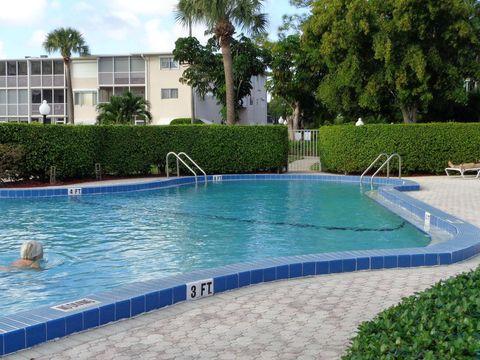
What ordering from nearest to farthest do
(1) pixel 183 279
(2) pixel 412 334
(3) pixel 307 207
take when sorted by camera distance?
(2) pixel 412 334
(1) pixel 183 279
(3) pixel 307 207

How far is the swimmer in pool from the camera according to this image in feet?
24.8

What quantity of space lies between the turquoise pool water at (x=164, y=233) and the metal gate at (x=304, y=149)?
33.7ft

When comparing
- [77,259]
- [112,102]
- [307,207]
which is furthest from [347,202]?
[112,102]

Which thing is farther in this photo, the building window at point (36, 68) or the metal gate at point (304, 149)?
the building window at point (36, 68)

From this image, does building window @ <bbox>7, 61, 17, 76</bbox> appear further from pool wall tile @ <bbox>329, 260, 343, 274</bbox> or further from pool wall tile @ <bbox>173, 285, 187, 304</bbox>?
pool wall tile @ <bbox>173, 285, 187, 304</bbox>

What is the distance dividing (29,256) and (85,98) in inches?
1696

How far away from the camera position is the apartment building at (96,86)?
4541 centimetres

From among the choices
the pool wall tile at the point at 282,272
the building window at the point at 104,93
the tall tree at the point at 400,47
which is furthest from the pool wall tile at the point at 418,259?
the building window at the point at 104,93

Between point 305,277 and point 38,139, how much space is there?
1394cm

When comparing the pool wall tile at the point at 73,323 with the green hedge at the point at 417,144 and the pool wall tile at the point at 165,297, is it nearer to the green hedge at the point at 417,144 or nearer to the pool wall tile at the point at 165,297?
the pool wall tile at the point at 165,297

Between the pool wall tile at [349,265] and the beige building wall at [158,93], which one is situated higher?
the beige building wall at [158,93]

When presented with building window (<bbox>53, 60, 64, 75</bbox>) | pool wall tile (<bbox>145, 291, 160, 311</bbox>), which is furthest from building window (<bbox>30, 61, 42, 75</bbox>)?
pool wall tile (<bbox>145, 291, 160, 311</bbox>)

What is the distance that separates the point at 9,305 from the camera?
5.99 meters

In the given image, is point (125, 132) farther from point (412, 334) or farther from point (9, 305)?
point (412, 334)
